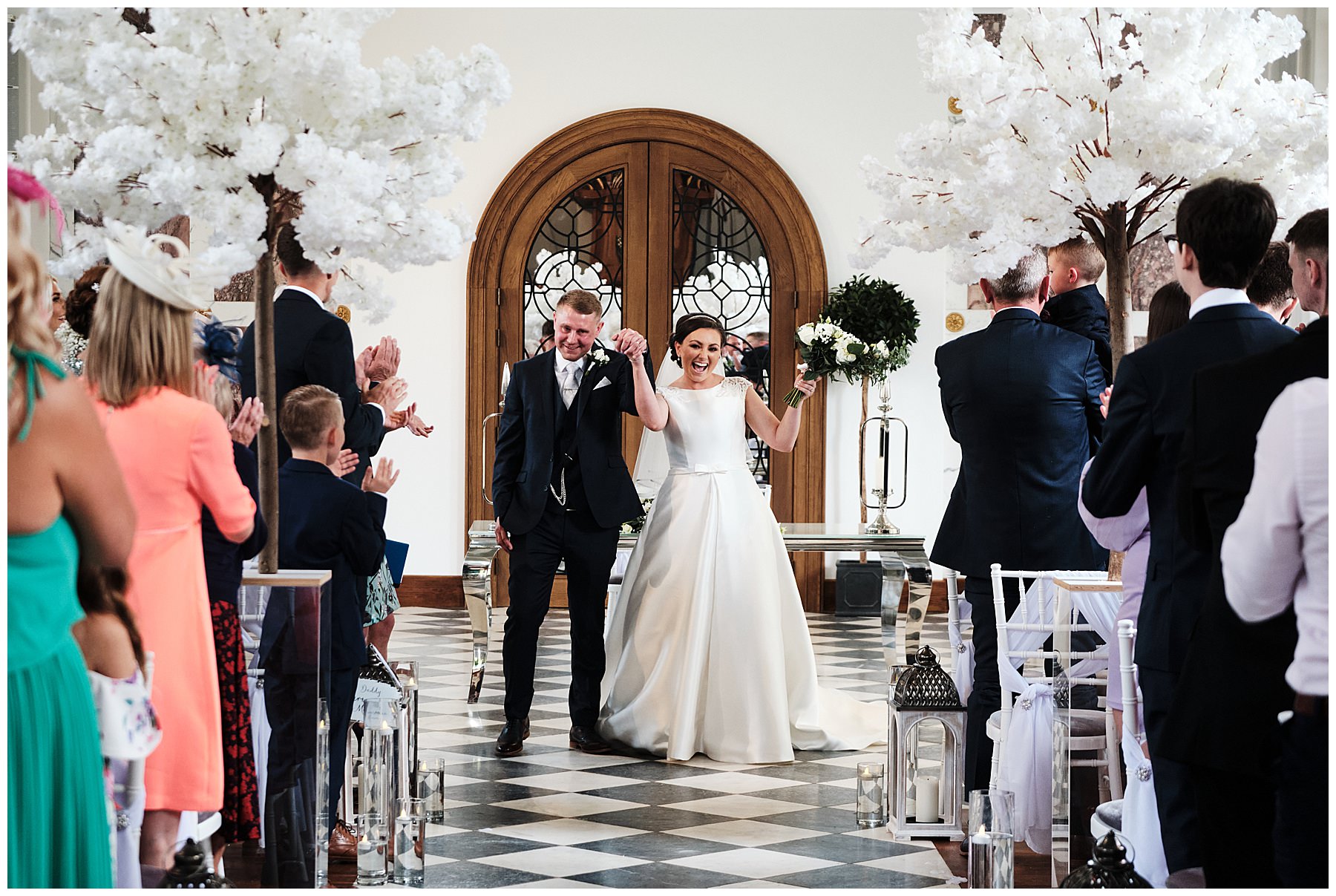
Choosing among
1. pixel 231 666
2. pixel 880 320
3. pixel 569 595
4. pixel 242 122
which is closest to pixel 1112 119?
pixel 242 122

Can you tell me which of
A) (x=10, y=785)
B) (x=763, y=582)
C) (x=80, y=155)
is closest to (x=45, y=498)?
(x=10, y=785)

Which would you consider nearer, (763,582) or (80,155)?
(80,155)

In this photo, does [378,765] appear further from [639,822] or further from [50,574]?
[50,574]

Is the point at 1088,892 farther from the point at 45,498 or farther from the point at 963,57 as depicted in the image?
the point at 963,57

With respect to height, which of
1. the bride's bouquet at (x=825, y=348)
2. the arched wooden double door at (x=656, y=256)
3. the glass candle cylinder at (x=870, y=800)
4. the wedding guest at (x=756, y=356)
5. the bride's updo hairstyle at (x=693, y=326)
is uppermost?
the arched wooden double door at (x=656, y=256)

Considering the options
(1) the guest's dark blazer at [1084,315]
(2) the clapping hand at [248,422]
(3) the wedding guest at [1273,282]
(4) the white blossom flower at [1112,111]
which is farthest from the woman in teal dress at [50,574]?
(1) the guest's dark blazer at [1084,315]

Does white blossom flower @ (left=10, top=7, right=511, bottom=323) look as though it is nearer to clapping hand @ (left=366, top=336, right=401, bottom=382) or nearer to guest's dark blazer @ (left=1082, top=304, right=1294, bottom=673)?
clapping hand @ (left=366, top=336, right=401, bottom=382)

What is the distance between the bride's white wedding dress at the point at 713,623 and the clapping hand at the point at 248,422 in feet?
7.94

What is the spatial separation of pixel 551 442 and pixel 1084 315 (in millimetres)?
2044

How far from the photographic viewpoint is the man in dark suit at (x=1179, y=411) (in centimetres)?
280

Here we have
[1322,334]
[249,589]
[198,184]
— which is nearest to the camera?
[1322,334]

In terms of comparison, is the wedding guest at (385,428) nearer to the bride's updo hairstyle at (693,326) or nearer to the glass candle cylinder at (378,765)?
the glass candle cylinder at (378,765)

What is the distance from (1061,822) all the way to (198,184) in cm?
243

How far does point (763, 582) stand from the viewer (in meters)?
5.47
